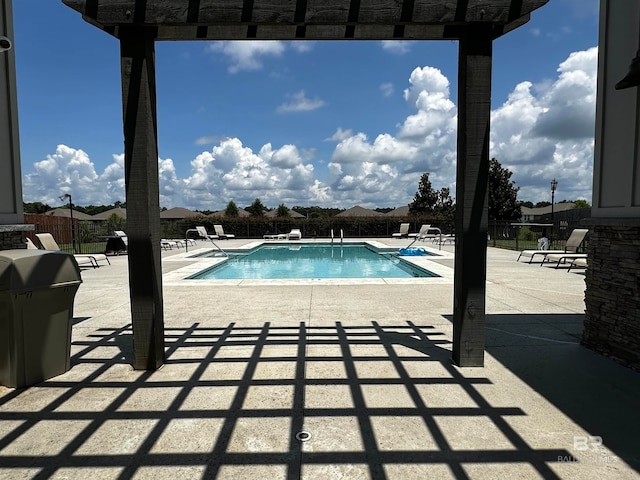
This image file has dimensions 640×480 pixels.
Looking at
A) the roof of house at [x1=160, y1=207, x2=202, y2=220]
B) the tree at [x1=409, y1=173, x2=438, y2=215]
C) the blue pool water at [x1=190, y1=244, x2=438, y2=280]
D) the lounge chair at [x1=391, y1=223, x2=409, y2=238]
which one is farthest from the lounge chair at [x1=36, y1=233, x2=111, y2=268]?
the roof of house at [x1=160, y1=207, x2=202, y2=220]

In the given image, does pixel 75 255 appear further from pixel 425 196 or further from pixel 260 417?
pixel 425 196

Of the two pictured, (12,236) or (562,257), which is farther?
(562,257)

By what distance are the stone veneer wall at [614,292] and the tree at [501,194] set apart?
2915 cm

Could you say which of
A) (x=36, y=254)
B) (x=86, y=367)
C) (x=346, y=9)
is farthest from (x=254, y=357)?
(x=346, y=9)

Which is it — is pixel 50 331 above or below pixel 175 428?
above

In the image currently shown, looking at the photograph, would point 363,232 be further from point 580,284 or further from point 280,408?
point 280,408

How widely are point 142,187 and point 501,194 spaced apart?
107ft

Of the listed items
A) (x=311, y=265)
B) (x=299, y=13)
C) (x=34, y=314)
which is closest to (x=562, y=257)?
(x=311, y=265)

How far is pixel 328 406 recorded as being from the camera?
2.90m

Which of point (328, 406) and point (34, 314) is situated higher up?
point (34, 314)

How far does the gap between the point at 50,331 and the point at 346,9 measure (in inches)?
163

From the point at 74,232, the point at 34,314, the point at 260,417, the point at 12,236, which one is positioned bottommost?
the point at 260,417

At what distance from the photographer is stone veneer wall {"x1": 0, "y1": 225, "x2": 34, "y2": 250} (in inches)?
157

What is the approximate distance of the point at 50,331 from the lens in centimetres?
339
